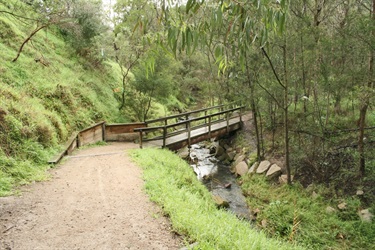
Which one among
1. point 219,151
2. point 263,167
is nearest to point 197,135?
point 263,167

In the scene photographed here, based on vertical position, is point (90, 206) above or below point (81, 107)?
below

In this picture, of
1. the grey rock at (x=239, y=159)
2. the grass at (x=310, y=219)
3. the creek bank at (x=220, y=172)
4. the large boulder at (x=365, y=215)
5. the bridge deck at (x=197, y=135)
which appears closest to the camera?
the grass at (x=310, y=219)

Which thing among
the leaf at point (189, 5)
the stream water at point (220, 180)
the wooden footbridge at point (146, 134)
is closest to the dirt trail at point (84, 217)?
the leaf at point (189, 5)

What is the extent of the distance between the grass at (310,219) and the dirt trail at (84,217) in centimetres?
314

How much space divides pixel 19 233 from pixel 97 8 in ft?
39.8

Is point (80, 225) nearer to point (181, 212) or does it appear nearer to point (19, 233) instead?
point (19, 233)

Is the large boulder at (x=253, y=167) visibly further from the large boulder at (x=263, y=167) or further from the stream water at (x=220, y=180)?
the stream water at (x=220, y=180)

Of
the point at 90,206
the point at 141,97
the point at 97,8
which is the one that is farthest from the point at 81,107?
the point at 90,206

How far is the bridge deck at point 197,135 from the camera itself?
992 cm

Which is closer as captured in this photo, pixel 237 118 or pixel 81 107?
pixel 81 107

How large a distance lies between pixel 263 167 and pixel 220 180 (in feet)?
6.00

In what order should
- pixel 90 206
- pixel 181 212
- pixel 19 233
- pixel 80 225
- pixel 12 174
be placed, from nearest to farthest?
pixel 19 233, pixel 80 225, pixel 181 212, pixel 90 206, pixel 12 174

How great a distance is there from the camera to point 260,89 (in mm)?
9109

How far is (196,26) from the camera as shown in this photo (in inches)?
69.7
